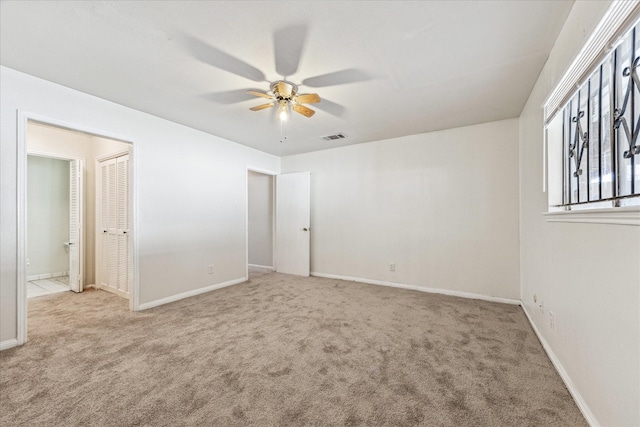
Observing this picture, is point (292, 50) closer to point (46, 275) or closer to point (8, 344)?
point (8, 344)

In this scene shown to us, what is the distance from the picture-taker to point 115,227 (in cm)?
385

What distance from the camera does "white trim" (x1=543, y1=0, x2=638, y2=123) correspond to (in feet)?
3.74

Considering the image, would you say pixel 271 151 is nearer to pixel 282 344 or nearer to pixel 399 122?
pixel 399 122

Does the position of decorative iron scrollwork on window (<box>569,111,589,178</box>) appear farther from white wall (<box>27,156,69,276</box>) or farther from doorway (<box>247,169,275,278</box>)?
white wall (<box>27,156,69,276</box>)

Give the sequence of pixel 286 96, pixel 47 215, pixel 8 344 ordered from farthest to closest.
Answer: pixel 47 215 < pixel 286 96 < pixel 8 344

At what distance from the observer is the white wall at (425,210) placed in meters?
3.49

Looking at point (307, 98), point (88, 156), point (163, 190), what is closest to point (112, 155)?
point (88, 156)

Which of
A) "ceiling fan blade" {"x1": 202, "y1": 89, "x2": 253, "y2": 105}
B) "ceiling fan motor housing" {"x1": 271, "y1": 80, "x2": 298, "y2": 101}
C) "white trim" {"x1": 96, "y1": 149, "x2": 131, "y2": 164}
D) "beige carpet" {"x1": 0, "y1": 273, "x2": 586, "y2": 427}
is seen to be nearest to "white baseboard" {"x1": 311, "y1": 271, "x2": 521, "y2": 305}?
"beige carpet" {"x1": 0, "y1": 273, "x2": 586, "y2": 427}

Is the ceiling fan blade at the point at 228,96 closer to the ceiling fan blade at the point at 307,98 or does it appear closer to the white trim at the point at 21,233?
the ceiling fan blade at the point at 307,98

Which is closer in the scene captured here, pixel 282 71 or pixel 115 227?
pixel 282 71

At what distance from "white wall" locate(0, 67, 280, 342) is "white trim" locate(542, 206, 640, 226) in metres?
4.04

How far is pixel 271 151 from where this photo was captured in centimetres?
509

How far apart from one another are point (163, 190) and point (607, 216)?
4.07 meters

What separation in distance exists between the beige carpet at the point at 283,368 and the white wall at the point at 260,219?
2588 mm
